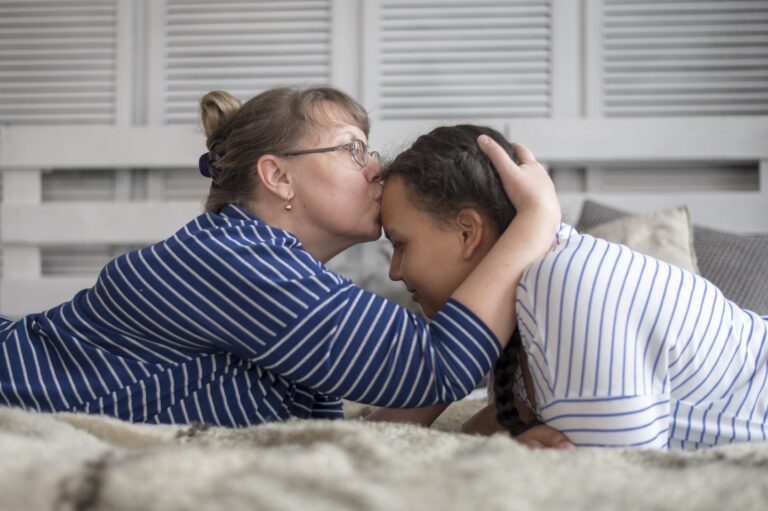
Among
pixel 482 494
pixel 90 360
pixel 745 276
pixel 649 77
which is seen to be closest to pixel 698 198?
pixel 649 77

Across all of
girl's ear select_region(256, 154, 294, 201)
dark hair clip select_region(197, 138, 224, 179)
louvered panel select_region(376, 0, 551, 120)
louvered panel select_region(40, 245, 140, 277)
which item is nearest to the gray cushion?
louvered panel select_region(376, 0, 551, 120)

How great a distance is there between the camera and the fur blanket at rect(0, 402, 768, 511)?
0.56m

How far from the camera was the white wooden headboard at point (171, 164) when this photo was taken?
2486 mm

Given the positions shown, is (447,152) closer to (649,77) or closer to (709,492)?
(709,492)

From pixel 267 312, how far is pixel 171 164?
168 centimetres

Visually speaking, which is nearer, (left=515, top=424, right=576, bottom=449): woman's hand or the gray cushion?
(left=515, top=424, right=576, bottom=449): woman's hand

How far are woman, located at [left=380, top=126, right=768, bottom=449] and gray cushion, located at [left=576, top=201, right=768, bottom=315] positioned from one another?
76 cm

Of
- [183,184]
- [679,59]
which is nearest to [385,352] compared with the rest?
[183,184]

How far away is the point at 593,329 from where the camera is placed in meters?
0.93

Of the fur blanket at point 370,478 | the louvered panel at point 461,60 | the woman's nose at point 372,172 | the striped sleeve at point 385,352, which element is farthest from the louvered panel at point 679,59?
the fur blanket at point 370,478

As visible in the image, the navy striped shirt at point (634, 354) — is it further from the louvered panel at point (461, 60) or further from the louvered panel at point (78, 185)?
the louvered panel at point (78, 185)

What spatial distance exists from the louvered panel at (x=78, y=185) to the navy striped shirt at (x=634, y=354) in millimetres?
2101

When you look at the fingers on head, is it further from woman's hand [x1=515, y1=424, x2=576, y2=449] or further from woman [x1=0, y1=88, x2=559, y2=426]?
woman's hand [x1=515, y1=424, x2=576, y2=449]

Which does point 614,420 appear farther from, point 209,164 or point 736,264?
point 736,264
